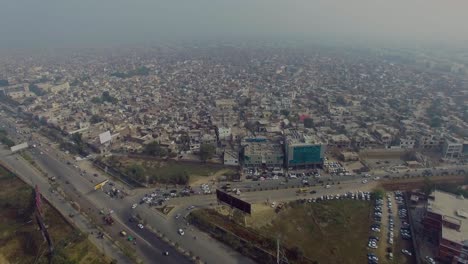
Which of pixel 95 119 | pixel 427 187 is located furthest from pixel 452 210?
pixel 95 119

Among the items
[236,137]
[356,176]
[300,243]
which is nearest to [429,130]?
[356,176]

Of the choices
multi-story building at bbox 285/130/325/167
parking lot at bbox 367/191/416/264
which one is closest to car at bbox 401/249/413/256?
parking lot at bbox 367/191/416/264

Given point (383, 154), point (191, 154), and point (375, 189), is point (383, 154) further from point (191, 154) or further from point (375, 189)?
point (191, 154)

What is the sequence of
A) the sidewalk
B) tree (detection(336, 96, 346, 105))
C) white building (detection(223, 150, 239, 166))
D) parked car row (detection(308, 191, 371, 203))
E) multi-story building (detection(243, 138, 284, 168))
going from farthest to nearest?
tree (detection(336, 96, 346, 105)), white building (detection(223, 150, 239, 166)), multi-story building (detection(243, 138, 284, 168)), parked car row (detection(308, 191, 371, 203)), the sidewalk

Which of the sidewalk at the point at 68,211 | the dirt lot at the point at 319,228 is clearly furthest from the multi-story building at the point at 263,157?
the sidewalk at the point at 68,211

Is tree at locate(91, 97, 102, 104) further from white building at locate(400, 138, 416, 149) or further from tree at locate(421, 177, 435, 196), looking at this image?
tree at locate(421, 177, 435, 196)

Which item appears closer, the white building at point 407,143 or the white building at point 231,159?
the white building at point 231,159

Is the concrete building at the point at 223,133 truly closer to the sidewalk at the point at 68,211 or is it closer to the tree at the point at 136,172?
the tree at the point at 136,172
